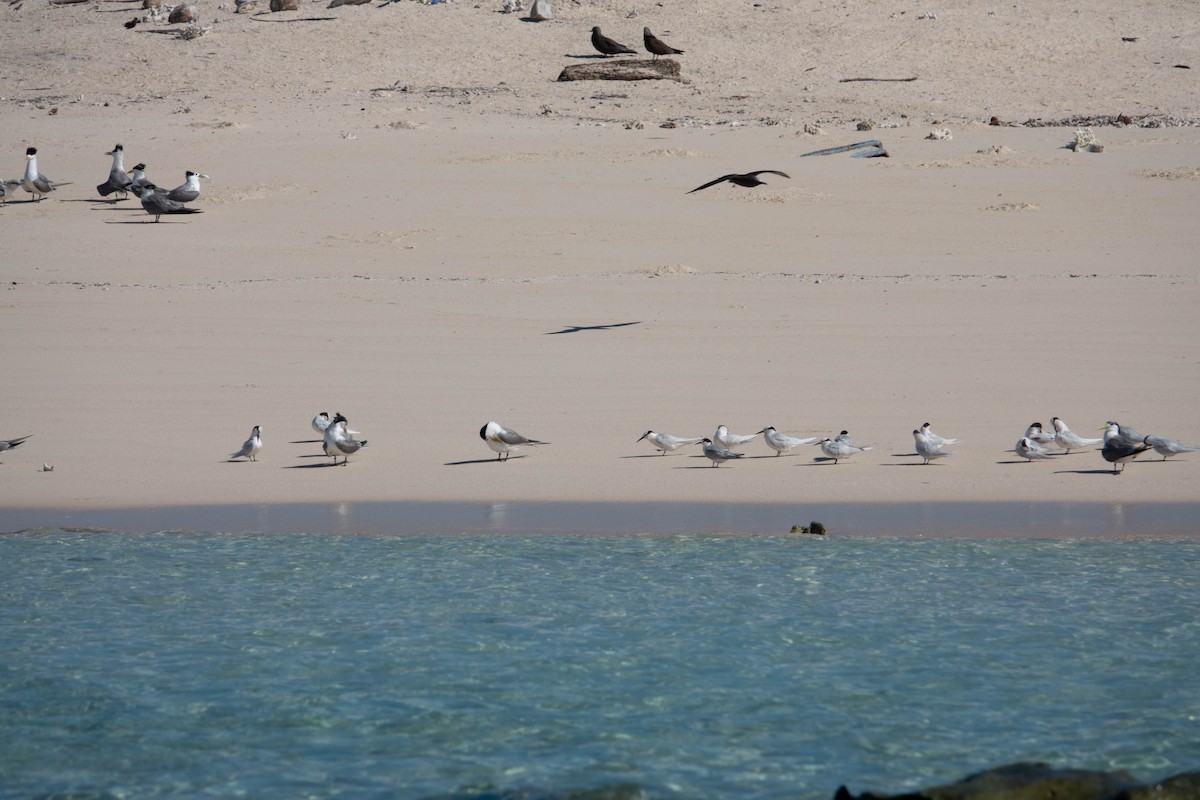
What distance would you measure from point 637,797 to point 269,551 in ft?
12.6

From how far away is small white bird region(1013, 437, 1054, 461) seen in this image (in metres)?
9.85

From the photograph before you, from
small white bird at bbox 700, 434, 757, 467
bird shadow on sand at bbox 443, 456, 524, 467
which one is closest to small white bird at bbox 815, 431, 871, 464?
small white bird at bbox 700, 434, 757, 467

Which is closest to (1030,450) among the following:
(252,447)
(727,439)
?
(727,439)

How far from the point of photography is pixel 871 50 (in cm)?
2625

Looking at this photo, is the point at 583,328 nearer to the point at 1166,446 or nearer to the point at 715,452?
the point at 715,452

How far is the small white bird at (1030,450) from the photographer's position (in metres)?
9.85

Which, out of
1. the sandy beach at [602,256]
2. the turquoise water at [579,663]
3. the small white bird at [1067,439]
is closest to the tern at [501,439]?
the sandy beach at [602,256]

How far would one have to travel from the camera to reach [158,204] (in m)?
18.1

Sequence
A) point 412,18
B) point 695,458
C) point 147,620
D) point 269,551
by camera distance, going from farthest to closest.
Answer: point 412,18 → point 695,458 → point 269,551 → point 147,620

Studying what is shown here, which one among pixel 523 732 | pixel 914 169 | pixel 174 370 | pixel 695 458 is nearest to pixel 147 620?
pixel 523 732

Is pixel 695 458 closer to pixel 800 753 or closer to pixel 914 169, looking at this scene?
pixel 800 753

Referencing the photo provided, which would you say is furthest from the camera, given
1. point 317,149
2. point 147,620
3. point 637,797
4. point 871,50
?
point 871,50

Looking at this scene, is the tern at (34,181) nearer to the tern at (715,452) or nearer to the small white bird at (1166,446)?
the tern at (715,452)

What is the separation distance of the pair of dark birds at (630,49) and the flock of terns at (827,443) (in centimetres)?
1656
